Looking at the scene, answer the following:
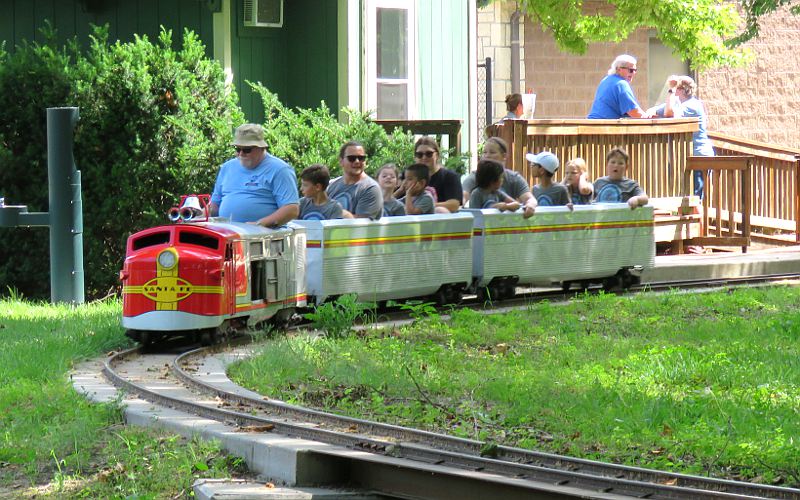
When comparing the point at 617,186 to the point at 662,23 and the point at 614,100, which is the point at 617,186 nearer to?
the point at 614,100

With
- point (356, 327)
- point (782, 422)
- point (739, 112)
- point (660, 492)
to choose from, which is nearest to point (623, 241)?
point (356, 327)

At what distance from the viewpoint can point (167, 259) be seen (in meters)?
11.5

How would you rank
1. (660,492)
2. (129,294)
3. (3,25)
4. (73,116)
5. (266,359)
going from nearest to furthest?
(660,492), (266,359), (129,294), (73,116), (3,25)

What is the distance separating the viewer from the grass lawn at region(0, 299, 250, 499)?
7.54m

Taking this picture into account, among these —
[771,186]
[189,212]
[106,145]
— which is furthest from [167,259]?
[771,186]

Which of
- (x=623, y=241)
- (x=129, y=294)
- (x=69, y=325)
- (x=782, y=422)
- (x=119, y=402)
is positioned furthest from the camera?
(x=623, y=241)

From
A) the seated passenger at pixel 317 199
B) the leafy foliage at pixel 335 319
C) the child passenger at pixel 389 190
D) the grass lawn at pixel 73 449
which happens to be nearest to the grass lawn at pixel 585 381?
the leafy foliage at pixel 335 319

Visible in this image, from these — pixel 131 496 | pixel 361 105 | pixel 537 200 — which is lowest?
pixel 131 496

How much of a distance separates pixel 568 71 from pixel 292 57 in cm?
1094

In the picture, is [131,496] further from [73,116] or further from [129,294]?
[73,116]

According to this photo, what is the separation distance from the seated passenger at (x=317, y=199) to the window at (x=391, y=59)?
6639 mm

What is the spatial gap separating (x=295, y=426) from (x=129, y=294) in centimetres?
377

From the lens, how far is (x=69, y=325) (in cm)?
1271

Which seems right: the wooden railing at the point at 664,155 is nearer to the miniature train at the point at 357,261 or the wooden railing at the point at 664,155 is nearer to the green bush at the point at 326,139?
the green bush at the point at 326,139
